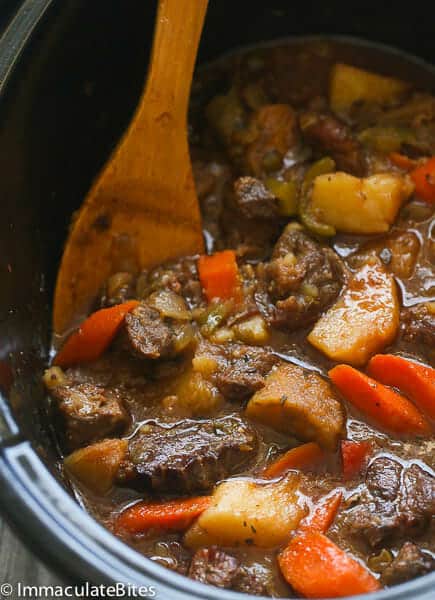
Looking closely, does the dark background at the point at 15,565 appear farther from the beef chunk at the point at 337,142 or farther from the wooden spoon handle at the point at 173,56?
the beef chunk at the point at 337,142

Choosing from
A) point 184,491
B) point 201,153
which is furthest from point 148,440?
point 201,153

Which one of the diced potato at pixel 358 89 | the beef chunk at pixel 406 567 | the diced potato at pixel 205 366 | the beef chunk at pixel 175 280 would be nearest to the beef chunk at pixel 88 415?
the diced potato at pixel 205 366

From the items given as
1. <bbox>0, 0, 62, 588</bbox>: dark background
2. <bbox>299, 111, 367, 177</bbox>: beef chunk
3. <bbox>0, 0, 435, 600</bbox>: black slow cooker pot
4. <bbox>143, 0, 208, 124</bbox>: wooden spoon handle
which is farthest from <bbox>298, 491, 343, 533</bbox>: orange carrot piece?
<bbox>143, 0, 208, 124</bbox>: wooden spoon handle

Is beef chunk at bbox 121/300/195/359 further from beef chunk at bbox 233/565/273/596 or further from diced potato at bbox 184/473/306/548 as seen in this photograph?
beef chunk at bbox 233/565/273/596

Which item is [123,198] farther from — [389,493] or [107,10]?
[389,493]

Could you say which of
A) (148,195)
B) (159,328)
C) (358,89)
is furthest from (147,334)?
(358,89)

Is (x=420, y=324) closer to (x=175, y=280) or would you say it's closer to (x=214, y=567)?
(x=175, y=280)
